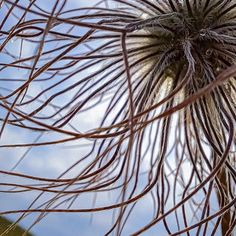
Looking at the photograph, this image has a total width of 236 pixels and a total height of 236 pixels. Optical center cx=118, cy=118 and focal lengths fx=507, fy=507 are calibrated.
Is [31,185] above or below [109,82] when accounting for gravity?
below

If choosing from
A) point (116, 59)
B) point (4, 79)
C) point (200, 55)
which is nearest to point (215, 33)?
point (200, 55)

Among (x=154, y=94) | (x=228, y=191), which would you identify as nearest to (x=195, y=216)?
(x=228, y=191)

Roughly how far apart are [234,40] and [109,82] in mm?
174

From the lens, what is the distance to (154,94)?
24.0 inches

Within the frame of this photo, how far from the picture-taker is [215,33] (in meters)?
0.52

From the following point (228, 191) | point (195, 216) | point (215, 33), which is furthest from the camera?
point (195, 216)

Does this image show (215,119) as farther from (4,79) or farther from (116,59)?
(4,79)

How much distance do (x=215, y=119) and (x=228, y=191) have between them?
10 cm

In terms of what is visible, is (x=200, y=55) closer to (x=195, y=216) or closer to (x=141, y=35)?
(x=141, y=35)

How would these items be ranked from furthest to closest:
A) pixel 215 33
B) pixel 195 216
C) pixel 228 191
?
pixel 195 216 → pixel 228 191 → pixel 215 33

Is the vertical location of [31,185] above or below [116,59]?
below

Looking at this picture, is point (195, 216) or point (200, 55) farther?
point (195, 216)

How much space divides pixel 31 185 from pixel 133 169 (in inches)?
4.9

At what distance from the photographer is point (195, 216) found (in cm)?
77
